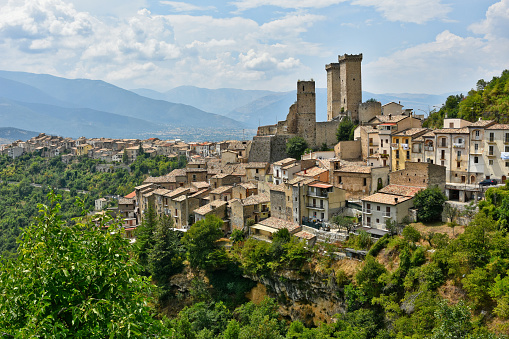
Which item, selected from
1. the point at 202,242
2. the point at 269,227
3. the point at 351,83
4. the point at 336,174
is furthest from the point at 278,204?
the point at 351,83

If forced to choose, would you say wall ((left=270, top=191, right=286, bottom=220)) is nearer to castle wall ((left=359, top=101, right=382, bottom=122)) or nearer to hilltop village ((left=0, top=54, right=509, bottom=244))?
hilltop village ((left=0, top=54, right=509, bottom=244))

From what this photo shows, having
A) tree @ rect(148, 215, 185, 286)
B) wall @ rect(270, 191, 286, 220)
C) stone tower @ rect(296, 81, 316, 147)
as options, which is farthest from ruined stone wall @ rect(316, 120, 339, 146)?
tree @ rect(148, 215, 185, 286)

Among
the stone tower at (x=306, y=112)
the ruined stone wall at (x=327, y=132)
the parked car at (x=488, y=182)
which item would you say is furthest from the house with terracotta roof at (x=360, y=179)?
the stone tower at (x=306, y=112)

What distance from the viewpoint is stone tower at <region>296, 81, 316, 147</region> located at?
5178cm

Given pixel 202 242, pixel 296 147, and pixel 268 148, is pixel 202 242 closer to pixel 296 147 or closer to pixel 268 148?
pixel 296 147

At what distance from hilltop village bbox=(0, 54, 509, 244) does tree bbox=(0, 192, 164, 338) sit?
21.5m

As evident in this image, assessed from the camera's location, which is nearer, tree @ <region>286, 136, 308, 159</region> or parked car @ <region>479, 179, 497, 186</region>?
parked car @ <region>479, 179, 497, 186</region>

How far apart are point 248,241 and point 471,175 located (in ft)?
55.5

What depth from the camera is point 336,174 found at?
35.1 metres

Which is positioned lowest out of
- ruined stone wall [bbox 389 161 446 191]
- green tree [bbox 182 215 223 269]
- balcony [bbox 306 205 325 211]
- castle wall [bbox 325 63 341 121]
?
green tree [bbox 182 215 223 269]

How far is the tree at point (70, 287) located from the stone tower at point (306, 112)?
4273cm

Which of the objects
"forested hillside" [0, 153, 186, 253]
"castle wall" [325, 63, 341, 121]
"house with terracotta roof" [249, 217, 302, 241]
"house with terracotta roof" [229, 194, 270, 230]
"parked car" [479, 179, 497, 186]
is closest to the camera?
"parked car" [479, 179, 497, 186]

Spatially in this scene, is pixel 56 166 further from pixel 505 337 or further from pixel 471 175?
pixel 505 337

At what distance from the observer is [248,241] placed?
33219mm
